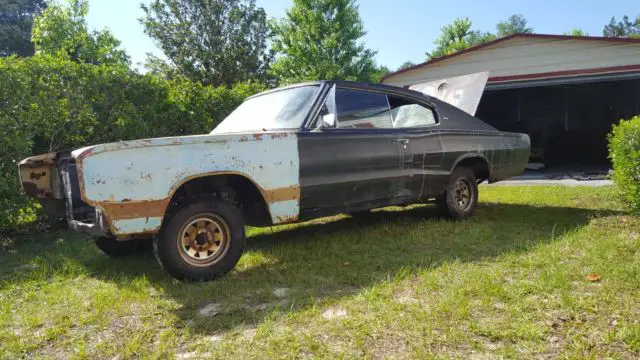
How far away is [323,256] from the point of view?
403 centimetres

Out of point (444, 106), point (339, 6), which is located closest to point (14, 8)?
point (339, 6)

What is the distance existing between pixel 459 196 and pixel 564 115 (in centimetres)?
1462

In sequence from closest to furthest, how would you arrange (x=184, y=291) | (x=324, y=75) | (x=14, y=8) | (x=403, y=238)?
1. (x=184, y=291)
2. (x=403, y=238)
3. (x=324, y=75)
4. (x=14, y=8)

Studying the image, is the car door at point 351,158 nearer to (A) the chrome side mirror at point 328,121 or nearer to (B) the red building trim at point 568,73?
(A) the chrome side mirror at point 328,121

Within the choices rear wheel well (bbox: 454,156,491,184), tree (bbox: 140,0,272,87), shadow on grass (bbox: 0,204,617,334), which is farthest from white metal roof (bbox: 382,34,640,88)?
tree (bbox: 140,0,272,87)

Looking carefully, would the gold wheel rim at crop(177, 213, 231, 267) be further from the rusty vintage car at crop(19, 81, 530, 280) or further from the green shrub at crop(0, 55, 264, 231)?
the green shrub at crop(0, 55, 264, 231)

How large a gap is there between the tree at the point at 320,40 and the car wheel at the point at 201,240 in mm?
22015

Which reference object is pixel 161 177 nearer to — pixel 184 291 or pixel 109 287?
pixel 184 291

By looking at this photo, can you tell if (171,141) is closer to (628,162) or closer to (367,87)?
(367,87)

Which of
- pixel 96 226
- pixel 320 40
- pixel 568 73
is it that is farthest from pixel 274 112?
pixel 320 40

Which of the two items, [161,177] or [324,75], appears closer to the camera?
[161,177]

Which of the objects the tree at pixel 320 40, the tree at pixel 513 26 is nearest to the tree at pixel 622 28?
the tree at pixel 513 26

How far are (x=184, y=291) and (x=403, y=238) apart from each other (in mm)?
2425

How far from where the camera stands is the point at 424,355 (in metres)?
2.12
